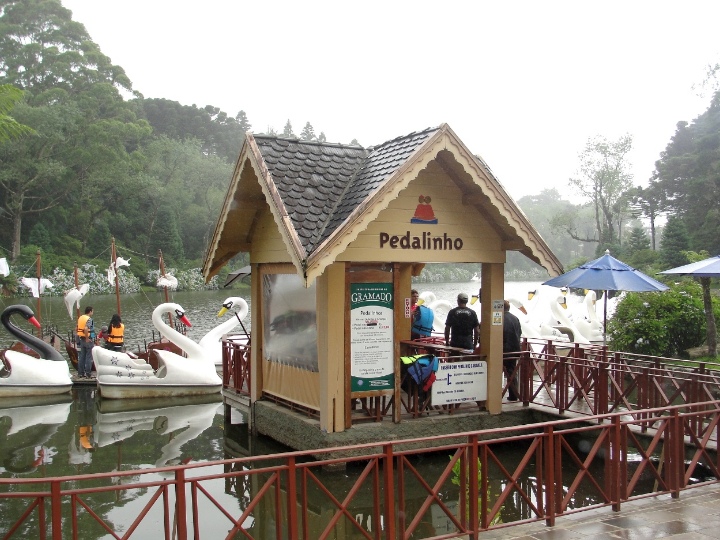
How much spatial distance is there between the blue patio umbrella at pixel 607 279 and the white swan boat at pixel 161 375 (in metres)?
8.35

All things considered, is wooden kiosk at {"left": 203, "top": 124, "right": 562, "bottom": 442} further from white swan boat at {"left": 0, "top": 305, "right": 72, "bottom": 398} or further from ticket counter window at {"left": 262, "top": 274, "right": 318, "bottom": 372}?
white swan boat at {"left": 0, "top": 305, "right": 72, "bottom": 398}

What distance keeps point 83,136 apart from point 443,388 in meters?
54.2

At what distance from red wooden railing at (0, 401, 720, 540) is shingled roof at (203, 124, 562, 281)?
8.74 ft

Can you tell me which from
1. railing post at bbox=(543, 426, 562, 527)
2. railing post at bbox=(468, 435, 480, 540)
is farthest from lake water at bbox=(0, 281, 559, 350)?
railing post at bbox=(468, 435, 480, 540)

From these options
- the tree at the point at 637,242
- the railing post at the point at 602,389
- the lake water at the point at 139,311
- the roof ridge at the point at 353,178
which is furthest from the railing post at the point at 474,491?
the tree at the point at 637,242

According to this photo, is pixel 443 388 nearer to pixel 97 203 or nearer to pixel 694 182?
pixel 694 182

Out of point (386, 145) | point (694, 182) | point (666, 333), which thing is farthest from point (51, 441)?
point (694, 182)

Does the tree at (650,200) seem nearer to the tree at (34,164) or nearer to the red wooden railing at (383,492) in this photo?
the red wooden railing at (383,492)

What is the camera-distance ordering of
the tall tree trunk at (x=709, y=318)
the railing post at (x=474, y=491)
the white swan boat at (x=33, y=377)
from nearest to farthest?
1. the railing post at (x=474, y=491)
2. the white swan boat at (x=33, y=377)
3. the tall tree trunk at (x=709, y=318)

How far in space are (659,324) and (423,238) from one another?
10.5 m

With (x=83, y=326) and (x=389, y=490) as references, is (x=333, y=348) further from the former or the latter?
(x=83, y=326)

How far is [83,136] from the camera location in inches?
Result: 2248

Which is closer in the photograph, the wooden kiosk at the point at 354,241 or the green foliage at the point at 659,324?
the wooden kiosk at the point at 354,241

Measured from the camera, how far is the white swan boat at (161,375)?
15.7 meters
